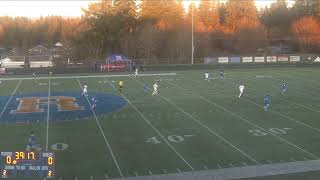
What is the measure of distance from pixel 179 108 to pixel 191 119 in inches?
135

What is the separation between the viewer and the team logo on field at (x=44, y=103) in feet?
95.4

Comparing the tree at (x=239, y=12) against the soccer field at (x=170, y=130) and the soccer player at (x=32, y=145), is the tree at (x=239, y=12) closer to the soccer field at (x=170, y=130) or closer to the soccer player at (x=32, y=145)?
the soccer field at (x=170, y=130)

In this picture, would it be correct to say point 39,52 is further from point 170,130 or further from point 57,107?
point 170,130

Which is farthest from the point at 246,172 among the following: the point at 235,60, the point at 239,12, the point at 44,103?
the point at 239,12

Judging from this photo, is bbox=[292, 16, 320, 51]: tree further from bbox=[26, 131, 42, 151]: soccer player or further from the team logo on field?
bbox=[26, 131, 42, 151]: soccer player

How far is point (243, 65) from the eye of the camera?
205ft

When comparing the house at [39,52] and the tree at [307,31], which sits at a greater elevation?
the tree at [307,31]

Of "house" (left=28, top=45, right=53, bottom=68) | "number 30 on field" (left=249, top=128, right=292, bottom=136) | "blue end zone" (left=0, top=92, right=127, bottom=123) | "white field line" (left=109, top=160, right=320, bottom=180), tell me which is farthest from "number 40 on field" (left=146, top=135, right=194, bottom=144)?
"house" (left=28, top=45, right=53, bottom=68)

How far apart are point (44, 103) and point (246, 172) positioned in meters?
18.3

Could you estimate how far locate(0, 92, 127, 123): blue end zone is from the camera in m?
26.3

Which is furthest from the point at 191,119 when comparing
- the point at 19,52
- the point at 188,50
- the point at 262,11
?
the point at 262,11

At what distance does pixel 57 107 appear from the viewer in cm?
2981

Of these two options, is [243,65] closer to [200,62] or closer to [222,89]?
[200,62]
